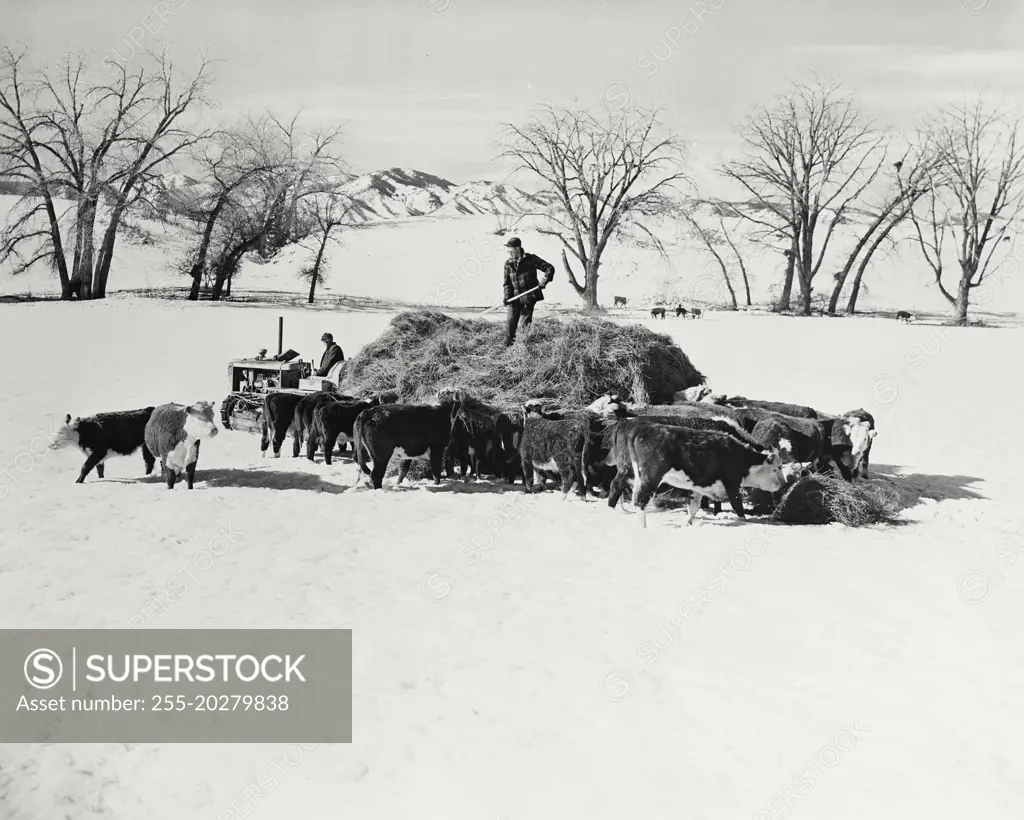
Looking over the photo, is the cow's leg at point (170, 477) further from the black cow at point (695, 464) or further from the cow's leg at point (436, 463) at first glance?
the black cow at point (695, 464)

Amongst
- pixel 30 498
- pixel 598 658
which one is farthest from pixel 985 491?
pixel 30 498

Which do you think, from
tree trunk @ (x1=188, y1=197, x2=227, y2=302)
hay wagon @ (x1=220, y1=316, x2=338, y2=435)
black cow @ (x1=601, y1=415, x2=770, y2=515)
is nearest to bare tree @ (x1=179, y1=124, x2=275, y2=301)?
tree trunk @ (x1=188, y1=197, x2=227, y2=302)

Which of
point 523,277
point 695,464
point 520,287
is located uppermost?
point 523,277

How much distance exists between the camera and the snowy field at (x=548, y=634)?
4.38m

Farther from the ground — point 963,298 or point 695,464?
point 963,298

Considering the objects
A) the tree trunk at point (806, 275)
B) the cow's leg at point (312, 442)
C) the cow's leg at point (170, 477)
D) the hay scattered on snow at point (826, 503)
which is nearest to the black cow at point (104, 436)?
the cow's leg at point (170, 477)

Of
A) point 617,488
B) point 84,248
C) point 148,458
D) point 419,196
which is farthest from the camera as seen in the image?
point 419,196

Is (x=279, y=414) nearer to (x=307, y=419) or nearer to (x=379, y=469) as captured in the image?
(x=307, y=419)

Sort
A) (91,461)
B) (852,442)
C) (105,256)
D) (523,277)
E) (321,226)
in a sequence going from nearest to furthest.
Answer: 1. (91,461)
2. (852,442)
3. (523,277)
4. (105,256)
5. (321,226)

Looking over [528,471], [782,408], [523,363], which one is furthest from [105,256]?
[782,408]

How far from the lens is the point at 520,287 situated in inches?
488

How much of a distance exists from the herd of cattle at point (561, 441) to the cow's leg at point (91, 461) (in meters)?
0.01

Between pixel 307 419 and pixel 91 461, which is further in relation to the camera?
pixel 307 419

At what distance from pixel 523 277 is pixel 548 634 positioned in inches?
283
